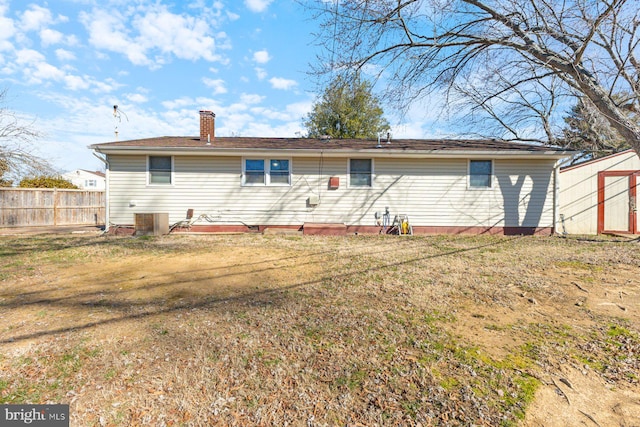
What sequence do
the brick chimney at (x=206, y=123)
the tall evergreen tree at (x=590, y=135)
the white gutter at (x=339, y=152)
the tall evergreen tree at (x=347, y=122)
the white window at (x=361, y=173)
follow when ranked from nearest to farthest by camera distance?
1. the white gutter at (x=339, y=152)
2. the white window at (x=361, y=173)
3. the brick chimney at (x=206, y=123)
4. the tall evergreen tree at (x=590, y=135)
5. the tall evergreen tree at (x=347, y=122)

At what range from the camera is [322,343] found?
2953 mm

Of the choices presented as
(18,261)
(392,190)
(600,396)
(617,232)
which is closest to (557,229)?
(617,232)

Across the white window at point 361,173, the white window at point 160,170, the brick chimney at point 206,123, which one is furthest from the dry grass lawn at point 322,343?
the brick chimney at point 206,123

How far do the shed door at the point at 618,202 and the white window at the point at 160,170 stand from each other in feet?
46.4

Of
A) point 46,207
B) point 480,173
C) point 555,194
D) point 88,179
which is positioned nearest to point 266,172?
point 480,173

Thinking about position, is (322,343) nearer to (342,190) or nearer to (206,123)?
(342,190)

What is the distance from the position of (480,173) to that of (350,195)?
432 centimetres

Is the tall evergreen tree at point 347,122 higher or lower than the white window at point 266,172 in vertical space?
higher

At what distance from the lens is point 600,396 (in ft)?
7.41

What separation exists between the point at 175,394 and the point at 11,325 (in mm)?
2431

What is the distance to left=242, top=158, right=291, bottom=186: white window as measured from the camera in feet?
33.1

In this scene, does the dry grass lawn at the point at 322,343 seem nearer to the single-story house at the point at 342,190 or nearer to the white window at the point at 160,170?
the single-story house at the point at 342,190

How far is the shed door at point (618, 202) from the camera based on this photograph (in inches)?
399

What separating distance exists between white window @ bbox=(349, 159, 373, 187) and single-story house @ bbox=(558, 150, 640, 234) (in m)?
6.58
